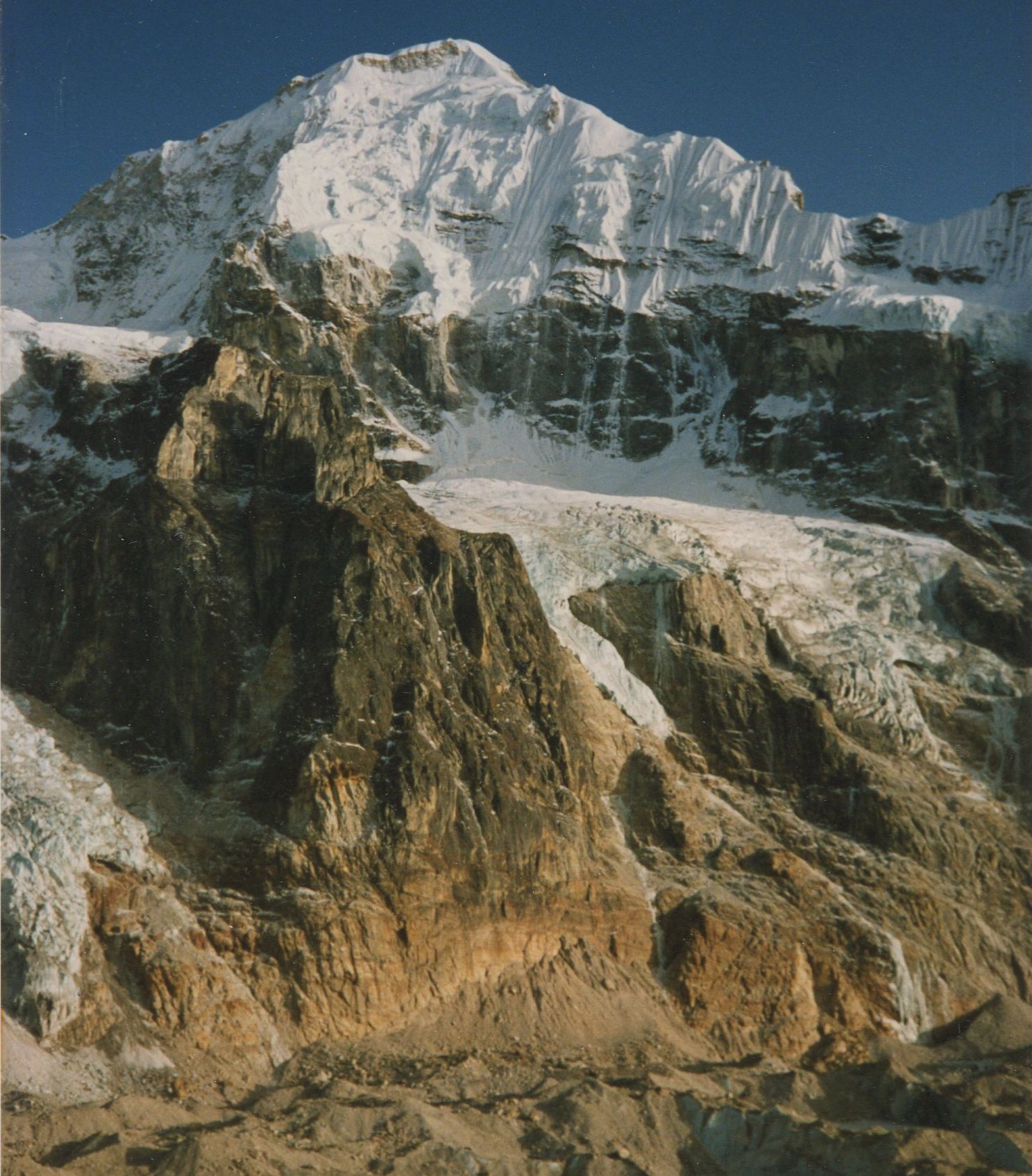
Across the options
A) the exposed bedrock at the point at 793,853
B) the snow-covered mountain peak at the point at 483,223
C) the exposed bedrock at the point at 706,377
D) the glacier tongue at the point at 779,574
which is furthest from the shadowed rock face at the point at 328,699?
the snow-covered mountain peak at the point at 483,223

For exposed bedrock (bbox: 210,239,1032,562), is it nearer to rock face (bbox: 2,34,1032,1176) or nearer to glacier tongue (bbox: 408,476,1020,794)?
rock face (bbox: 2,34,1032,1176)

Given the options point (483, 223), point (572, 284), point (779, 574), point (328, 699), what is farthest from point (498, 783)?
point (483, 223)

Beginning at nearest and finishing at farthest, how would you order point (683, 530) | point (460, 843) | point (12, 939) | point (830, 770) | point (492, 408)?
point (12, 939) < point (460, 843) < point (830, 770) < point (683, 530) < point (492, 408)

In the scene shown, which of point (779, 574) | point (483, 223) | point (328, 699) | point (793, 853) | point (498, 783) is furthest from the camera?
point (483, 223)

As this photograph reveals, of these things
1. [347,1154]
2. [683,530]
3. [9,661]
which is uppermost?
[683,530]

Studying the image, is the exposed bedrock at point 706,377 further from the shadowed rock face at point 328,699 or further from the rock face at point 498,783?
the shadowed rock face at point 328,699

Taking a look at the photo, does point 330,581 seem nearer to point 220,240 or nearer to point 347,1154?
point 347,1154

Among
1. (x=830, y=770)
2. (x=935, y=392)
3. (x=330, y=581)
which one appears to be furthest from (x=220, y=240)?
(x=830, y=770)

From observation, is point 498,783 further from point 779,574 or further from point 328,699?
point 779,574
